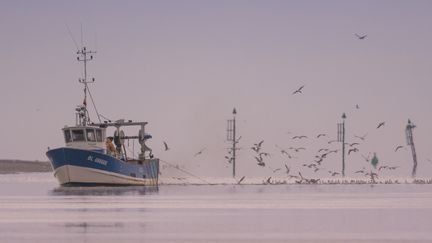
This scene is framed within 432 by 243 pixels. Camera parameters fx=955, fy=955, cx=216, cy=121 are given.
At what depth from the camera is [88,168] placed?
84.7 metres

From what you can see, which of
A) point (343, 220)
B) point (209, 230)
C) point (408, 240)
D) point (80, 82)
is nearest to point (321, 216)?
point (343, 220)

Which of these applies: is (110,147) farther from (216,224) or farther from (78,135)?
(216,224)

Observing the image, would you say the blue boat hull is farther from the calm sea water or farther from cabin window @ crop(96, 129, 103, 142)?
the calm sea water

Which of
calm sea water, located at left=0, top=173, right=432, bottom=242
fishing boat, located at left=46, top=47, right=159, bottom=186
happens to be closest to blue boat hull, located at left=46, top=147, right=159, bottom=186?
fishing boat, located at left=46, top=47, right=159, bottom=186

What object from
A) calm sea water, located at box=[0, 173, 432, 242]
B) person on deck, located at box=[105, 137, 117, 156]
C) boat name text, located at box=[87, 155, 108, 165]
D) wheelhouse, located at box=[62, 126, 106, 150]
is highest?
wheelhouse, located at box=[62, 126, 106, 150]

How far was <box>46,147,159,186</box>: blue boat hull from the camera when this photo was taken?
84.1m

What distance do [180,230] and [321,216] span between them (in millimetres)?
10407

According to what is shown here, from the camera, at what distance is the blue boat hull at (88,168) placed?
8412 cm

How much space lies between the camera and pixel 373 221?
39.8 meters

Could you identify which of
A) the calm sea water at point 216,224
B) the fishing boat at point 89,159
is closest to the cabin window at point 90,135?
the fishing boat at point 89,159

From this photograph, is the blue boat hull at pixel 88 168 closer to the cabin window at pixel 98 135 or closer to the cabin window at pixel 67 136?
the cabin window at pixel 67 136

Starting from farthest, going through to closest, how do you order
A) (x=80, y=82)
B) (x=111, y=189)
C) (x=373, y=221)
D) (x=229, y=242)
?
1. (x=80, y=82)
2. (x=111, y=189)
3. (x=373, y=221)
4. (x=229, y=242)

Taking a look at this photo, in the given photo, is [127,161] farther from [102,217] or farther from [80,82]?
[102,217]

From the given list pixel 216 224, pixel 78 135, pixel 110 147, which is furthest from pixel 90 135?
pixel 216 224
